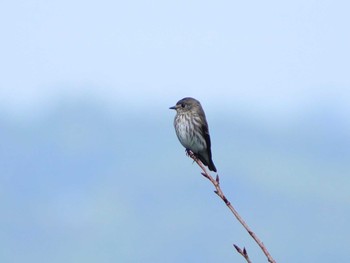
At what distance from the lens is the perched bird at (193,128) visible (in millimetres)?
17844

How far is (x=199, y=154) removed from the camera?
58.9 feet

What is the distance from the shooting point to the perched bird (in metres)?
17.8

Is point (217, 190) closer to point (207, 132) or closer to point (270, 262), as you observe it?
point (270, 262)

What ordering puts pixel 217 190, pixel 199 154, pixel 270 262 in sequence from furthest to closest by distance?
1. pixel 199 154
2. pixel 217 190
3. pixel 270 262

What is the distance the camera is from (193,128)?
18.1 metres

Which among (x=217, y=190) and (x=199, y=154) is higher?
(x=199, y=154)

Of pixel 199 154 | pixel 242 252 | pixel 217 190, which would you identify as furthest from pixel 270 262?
pixel 199 154

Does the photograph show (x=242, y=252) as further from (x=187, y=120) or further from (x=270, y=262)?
(x=187, y=120)

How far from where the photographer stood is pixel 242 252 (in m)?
9.22

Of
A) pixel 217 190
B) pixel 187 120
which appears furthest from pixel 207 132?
pixel 217 190

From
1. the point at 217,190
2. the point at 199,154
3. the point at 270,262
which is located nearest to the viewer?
the point at 270,262

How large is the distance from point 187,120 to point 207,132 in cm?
31

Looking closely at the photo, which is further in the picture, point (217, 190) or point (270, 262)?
point (217, 190)

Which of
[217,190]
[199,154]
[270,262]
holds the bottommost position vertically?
[270,262]
